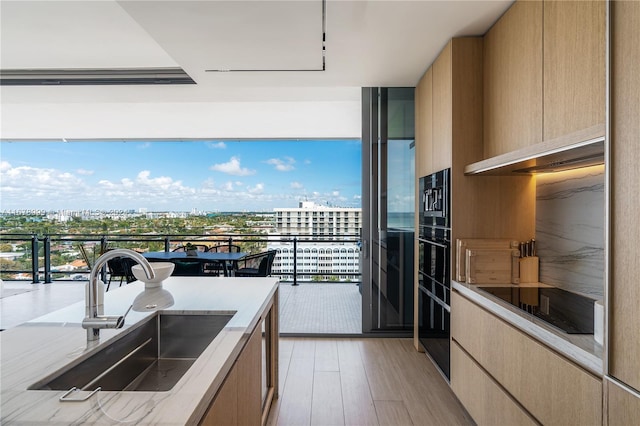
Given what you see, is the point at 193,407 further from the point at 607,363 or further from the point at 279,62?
the point at 279,62

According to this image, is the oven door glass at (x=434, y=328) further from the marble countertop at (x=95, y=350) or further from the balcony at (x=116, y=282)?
the balcony at (x=116, y=282)

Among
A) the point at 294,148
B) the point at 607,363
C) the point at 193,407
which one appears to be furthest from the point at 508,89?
the point at 294,148

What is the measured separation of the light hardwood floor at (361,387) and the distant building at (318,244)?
267 cm

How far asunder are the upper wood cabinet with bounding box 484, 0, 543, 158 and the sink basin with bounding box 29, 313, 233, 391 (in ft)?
6.25

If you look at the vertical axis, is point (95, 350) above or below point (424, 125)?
below

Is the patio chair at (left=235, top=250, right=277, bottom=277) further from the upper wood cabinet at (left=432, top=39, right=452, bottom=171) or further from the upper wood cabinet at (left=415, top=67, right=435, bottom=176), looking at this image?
the upper wood cabinet at (left=432, top=39, right=452, bottom=171)

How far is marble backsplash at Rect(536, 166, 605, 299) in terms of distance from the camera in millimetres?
1828

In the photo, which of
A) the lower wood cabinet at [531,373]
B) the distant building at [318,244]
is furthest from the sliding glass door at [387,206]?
the distant building at [318,244]

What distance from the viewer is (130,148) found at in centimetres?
659

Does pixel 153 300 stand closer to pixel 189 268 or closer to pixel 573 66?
pixel 573 66

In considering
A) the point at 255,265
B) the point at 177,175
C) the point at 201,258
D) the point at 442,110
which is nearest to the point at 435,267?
the point at 442,110

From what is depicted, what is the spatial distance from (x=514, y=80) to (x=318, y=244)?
15.0 feet

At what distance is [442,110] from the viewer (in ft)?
9.03

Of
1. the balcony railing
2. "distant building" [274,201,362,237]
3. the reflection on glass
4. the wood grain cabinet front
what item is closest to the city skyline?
"distant building" [274,201,362,237]
